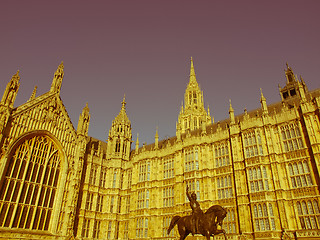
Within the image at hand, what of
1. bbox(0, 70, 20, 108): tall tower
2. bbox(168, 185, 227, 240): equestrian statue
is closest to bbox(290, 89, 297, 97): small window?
bbox(168, 185, 227, 240): equestrian statue

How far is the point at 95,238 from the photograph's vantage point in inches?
1515

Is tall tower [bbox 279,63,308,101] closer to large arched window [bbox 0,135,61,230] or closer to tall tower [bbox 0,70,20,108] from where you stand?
large arched window [bbox 0,135,61,230]

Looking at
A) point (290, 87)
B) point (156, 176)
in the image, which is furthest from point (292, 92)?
point (156, 176)

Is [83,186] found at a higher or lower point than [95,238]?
higher

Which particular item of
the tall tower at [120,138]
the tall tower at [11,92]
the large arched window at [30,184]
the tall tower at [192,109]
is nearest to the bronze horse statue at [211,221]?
the large arched window at [30,184]

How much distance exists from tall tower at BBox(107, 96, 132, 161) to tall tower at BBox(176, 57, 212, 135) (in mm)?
19059

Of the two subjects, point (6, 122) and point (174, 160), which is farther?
point (174, 160)

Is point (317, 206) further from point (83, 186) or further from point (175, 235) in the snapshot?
point (83, 186)

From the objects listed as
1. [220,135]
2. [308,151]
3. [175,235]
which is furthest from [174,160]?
[308,151]

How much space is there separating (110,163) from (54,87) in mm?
15322

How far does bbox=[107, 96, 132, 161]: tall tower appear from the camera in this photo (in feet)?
151

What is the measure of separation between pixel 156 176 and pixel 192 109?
31.8 meters

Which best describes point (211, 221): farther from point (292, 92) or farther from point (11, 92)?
point (292, 92)

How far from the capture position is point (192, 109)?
225 feet
